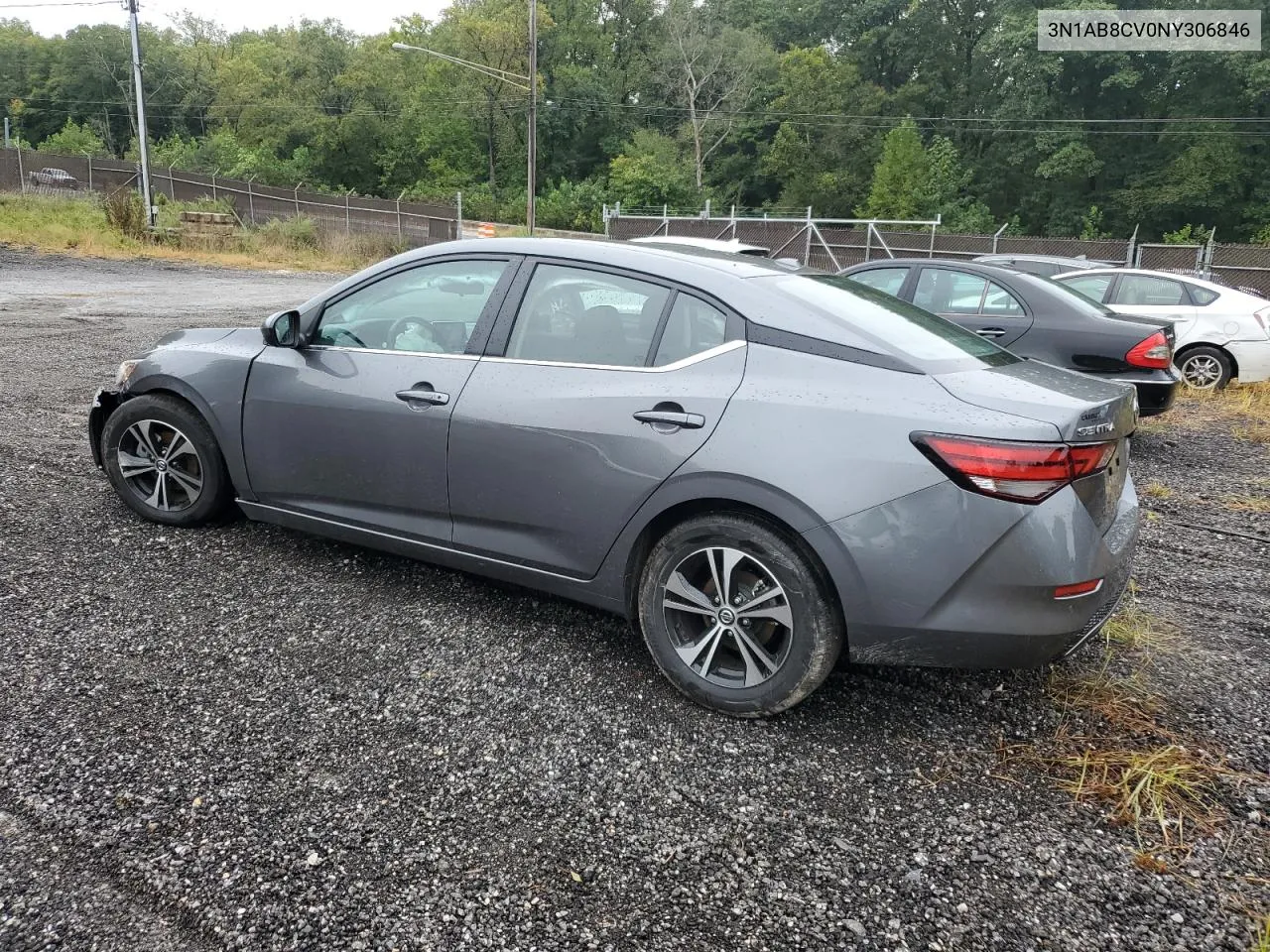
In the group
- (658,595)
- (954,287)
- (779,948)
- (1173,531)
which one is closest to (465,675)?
(658,595)

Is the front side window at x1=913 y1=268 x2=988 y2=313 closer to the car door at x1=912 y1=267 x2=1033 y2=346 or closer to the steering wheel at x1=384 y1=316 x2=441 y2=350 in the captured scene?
the car door at x1=912 y1=267 x2=1033 y2=346

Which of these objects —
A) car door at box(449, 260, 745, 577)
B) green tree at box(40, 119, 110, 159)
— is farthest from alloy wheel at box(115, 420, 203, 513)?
green tree at box(40, 119, 110, 159)

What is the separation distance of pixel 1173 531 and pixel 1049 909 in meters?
3.83

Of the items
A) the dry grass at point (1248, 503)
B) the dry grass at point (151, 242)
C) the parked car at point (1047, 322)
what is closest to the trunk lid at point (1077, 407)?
the dry grass at point (1248, 503)

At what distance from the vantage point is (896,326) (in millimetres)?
3219

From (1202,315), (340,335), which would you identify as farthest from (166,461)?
(1202,315)

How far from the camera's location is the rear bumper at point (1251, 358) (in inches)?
399

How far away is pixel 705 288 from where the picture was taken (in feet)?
10.5

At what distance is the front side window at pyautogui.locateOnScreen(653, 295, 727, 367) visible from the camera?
3.15 meters

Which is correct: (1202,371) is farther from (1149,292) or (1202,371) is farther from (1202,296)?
(1149,292)

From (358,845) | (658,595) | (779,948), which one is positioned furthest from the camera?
(658,595)

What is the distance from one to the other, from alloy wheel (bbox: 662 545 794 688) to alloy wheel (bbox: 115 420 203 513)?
8.51ft

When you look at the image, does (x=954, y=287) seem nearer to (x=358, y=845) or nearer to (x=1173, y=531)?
(x=1173, y=531)

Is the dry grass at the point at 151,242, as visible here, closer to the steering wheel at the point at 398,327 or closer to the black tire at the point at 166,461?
the black tire at the point at 166,461
